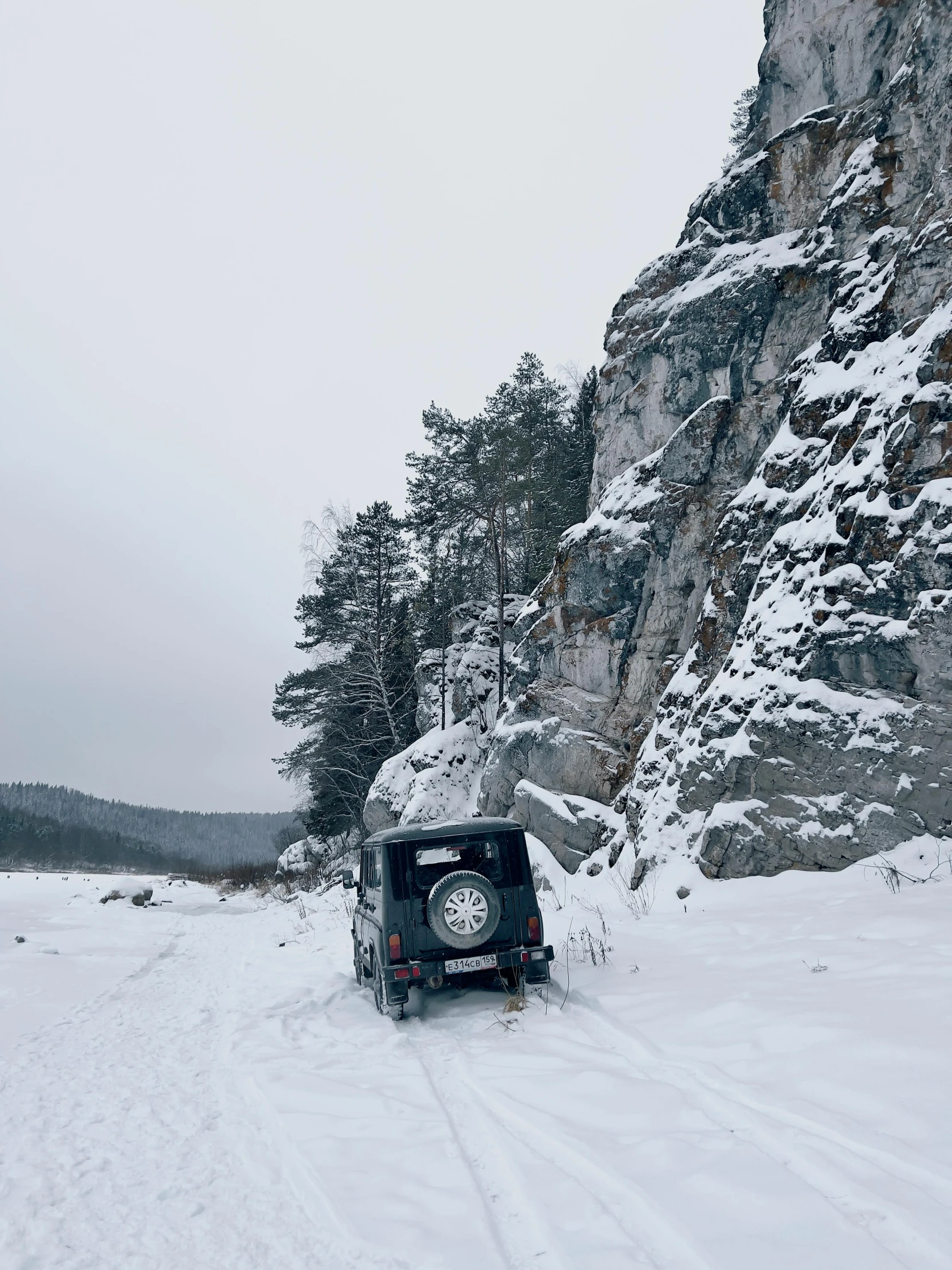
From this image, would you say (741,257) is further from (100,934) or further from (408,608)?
(100,934)

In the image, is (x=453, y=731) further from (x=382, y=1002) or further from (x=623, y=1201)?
(x=623, y=1201)

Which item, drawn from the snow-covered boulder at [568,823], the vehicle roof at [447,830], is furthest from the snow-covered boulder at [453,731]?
the vehicle roof at [447,830]

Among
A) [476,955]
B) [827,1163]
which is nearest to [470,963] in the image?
[476,955]

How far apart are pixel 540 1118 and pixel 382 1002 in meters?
3.81

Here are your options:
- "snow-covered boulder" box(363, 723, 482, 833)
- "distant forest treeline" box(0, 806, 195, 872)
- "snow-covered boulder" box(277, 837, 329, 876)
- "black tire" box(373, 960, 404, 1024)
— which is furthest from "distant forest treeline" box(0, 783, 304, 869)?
"black tire" box(373, 960, 404, 1024)

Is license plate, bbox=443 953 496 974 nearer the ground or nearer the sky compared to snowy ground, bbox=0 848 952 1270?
nearer the sky

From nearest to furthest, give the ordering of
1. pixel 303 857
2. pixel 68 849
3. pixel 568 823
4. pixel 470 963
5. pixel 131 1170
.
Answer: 1. pixel 131 1170
2. pixel 470 963
3. pixel 568 823
4. pixel 303 857
5. pixel 68 849

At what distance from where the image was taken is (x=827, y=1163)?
3.45 m

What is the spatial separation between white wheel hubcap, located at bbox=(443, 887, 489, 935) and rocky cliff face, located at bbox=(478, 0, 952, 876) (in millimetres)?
5569

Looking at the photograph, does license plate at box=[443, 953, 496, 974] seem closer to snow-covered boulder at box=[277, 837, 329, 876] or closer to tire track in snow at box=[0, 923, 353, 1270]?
tire track in snow at box=[0, 923, 353, 1270]

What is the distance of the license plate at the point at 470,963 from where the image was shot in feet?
25.1

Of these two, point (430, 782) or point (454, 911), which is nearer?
point (454, 911)

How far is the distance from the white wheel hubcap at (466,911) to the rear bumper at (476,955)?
31 cm

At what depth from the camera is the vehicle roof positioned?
317 inches
